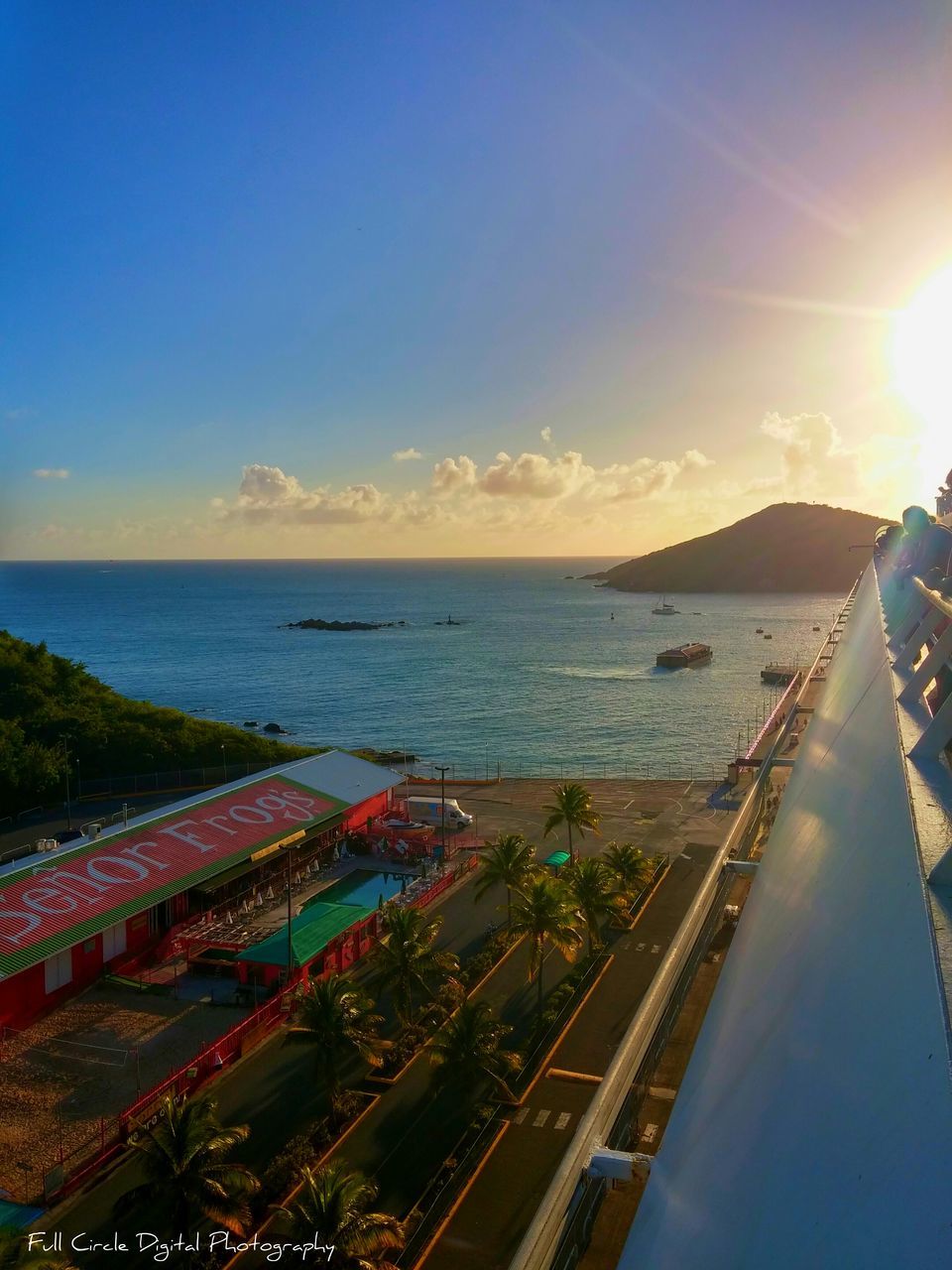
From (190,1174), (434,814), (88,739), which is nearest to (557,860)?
(434,814)

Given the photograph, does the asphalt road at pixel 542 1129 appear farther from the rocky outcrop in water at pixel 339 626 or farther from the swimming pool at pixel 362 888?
the rocky outcrop in water at pixel 339 626

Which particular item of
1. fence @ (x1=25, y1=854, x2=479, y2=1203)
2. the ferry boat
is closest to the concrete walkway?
fence @ (x1=25, y1=854, x2=479, y2=1203)

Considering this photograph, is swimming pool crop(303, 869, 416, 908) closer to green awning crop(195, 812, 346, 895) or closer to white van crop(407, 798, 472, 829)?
green awning crop(195, 812, 346, 895)

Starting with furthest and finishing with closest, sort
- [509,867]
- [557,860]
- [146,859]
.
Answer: [557,860], [146,859], [509,867]

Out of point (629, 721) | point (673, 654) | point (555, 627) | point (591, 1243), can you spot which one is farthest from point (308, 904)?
point (555, 627)

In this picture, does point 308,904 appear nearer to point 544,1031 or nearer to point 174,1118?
point 544,1031

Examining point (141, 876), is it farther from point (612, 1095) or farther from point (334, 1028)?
point (612, 1095)

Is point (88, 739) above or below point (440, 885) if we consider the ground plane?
above
